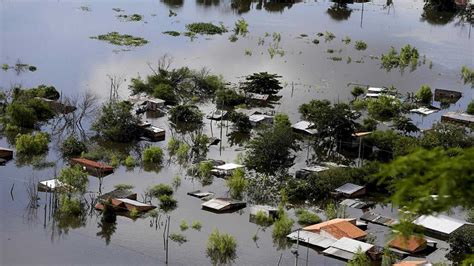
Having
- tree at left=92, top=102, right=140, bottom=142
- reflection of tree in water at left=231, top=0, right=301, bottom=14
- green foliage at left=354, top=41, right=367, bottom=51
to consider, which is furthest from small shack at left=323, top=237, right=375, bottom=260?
reflection of tree in water at left=231, top=0, right=301, bottom=14

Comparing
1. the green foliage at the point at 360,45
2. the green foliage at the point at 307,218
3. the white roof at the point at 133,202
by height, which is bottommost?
the green foliage at the point at 307,218

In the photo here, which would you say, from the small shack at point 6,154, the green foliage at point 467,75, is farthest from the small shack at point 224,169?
the green foliage at point 467,75

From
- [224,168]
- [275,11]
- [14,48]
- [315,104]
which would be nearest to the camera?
[224,168]

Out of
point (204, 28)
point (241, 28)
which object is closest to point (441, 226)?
point (241, 28)

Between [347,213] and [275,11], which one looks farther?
[275,11]

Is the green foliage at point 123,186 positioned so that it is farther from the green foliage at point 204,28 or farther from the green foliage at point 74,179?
the green foliage at point 204,28

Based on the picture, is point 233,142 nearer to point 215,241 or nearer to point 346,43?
point 215,241

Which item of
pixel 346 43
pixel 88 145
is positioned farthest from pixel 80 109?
pixel 346 43
